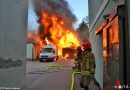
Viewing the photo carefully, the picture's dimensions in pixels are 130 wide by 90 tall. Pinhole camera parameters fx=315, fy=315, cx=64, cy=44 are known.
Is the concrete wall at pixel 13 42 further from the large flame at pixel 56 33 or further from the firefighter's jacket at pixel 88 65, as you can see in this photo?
the large flame at pixel 56 33

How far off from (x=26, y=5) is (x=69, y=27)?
4179 cm

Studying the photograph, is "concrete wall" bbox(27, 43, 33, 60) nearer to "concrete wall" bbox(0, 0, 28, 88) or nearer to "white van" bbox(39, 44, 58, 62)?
"white van" bbox(39, 44, 58, 62)

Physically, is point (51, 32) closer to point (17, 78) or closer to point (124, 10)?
point (17, 78)

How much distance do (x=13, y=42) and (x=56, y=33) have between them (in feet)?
137

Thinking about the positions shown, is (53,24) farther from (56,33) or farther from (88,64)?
(88,64)

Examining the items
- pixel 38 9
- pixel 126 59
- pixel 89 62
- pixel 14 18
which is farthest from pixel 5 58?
pixel 38 9

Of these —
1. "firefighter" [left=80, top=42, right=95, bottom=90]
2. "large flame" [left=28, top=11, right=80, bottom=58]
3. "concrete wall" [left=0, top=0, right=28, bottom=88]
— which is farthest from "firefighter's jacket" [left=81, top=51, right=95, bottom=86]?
"large flame" [left=28, top=11, right=80, bottom=58]

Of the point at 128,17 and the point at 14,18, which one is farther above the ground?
the point at 14,18

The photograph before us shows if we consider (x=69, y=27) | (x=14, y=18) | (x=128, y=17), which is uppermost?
(x=69, y=27)

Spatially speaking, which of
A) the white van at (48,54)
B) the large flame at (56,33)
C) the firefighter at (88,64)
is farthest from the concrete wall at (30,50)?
the firefighter at (88,64)

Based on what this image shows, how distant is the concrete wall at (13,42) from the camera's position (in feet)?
37.0

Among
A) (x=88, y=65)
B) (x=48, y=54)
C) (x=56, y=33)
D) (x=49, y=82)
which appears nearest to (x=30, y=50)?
(x=48, y=54)

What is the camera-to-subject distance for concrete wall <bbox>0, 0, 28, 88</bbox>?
37.0ft

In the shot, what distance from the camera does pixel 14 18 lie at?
41.3 ft
